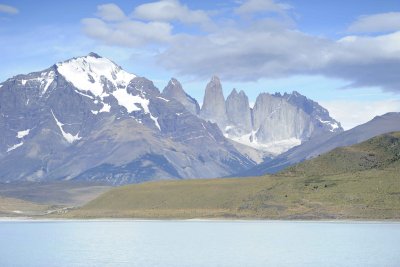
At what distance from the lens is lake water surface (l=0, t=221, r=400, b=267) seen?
105 m

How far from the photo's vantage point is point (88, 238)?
530 ft

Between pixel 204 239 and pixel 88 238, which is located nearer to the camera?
pixel 204 239

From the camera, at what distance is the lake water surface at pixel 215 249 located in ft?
345

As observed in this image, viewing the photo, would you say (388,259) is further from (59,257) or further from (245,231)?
(245,231)

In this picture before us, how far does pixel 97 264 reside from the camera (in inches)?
4008

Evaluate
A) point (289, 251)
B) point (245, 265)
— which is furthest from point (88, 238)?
point (245, 265)

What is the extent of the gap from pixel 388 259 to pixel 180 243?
47.6 m

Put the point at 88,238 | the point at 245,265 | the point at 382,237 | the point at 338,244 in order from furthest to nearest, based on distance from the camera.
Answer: the point at 88,238, the point at 382,237, the point at 338,244, the point at 245,265

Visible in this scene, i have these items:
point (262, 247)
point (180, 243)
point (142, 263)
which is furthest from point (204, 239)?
point (142, 263)

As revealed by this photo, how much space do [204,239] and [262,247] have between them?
23864 millimetres

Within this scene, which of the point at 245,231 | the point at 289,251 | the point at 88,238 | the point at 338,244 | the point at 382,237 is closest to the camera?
the point at 289,251

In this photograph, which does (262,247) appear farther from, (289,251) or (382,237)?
(382,237)

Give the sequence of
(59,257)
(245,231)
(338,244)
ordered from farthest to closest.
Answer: (245,231), (338,244), (59,257)

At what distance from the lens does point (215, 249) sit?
126562 millimetres
